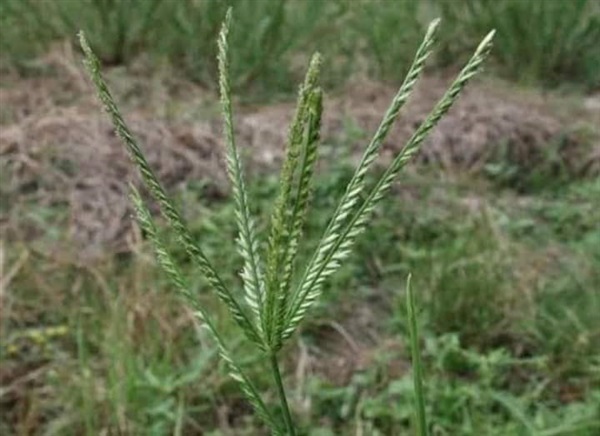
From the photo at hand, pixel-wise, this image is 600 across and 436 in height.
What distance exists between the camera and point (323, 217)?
3.76 meters

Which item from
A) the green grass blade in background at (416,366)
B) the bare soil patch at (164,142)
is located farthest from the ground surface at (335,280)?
the green grass blade in background at (416,366)

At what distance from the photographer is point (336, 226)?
0.44m

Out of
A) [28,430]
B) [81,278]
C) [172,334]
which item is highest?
[81,278]

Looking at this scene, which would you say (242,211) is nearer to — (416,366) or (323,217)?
(416,366)

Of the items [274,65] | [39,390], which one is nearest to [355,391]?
[39,390]

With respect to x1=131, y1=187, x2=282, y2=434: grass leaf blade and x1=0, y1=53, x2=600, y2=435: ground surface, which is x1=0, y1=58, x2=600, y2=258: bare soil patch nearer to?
x1=0, y1=53, x2=600, y2=435: ground surface

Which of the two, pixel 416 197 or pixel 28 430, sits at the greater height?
pixel 416 197

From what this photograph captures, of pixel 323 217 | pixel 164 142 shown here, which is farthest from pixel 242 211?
pixel 164 142

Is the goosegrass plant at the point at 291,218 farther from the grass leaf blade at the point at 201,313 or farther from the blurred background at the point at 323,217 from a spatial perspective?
the blurred background at the point at 323,217

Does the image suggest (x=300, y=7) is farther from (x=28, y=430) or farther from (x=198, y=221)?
(x=28, y=430)

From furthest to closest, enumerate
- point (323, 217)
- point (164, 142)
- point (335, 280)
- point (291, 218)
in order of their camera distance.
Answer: point (164, 142)
point (323, 217)
point (335, 280)
point (291, 218)

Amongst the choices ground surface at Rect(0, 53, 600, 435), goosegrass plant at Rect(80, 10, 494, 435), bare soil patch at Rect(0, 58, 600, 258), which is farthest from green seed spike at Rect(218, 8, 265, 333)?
bare soil patch at Rect(0, 58, 600, 258)

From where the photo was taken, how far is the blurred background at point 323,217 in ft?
9.32

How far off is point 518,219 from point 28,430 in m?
1.79
